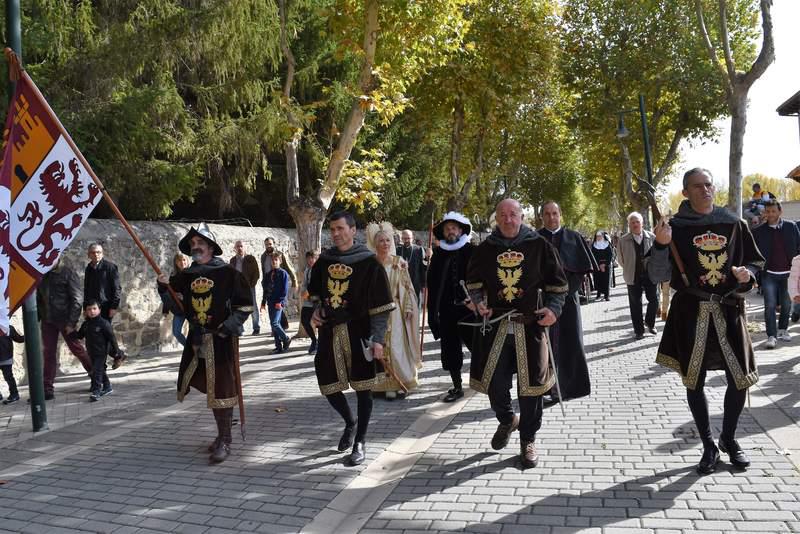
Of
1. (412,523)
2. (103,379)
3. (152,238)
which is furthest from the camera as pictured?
(152,238)

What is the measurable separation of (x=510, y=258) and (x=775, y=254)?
6.12 metres

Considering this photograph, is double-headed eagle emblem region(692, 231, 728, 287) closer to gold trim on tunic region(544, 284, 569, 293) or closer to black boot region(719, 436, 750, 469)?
gold trim on tunic region(544, 284, 569, 293)

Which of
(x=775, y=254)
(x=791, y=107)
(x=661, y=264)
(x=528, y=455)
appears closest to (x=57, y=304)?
(x=528, y=455)

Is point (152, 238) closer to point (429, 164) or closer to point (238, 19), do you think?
point (238, 19)

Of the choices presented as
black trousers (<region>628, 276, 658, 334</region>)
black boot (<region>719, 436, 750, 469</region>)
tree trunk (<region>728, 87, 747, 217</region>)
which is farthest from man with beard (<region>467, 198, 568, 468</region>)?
tree trunk (<region>728, 87, 747, 217</region>)

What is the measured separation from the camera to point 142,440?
633cm

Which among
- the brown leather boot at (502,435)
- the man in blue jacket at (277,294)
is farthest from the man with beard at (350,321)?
the man in blue jacket at (277,294)

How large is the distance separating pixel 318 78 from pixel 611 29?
13.8 m

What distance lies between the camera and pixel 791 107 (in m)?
27.4

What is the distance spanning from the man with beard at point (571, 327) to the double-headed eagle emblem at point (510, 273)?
4.71ft

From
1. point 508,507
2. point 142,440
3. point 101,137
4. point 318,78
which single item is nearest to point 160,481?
point 142,440

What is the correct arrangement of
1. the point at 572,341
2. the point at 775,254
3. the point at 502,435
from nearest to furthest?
the point at 502,435 < the point at 572,341 < the point at 775,254

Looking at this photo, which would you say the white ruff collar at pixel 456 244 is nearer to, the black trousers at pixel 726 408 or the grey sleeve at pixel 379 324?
the grey sleeve at pixel 379 324

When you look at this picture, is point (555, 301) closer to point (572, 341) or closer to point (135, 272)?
point (572, 341)
